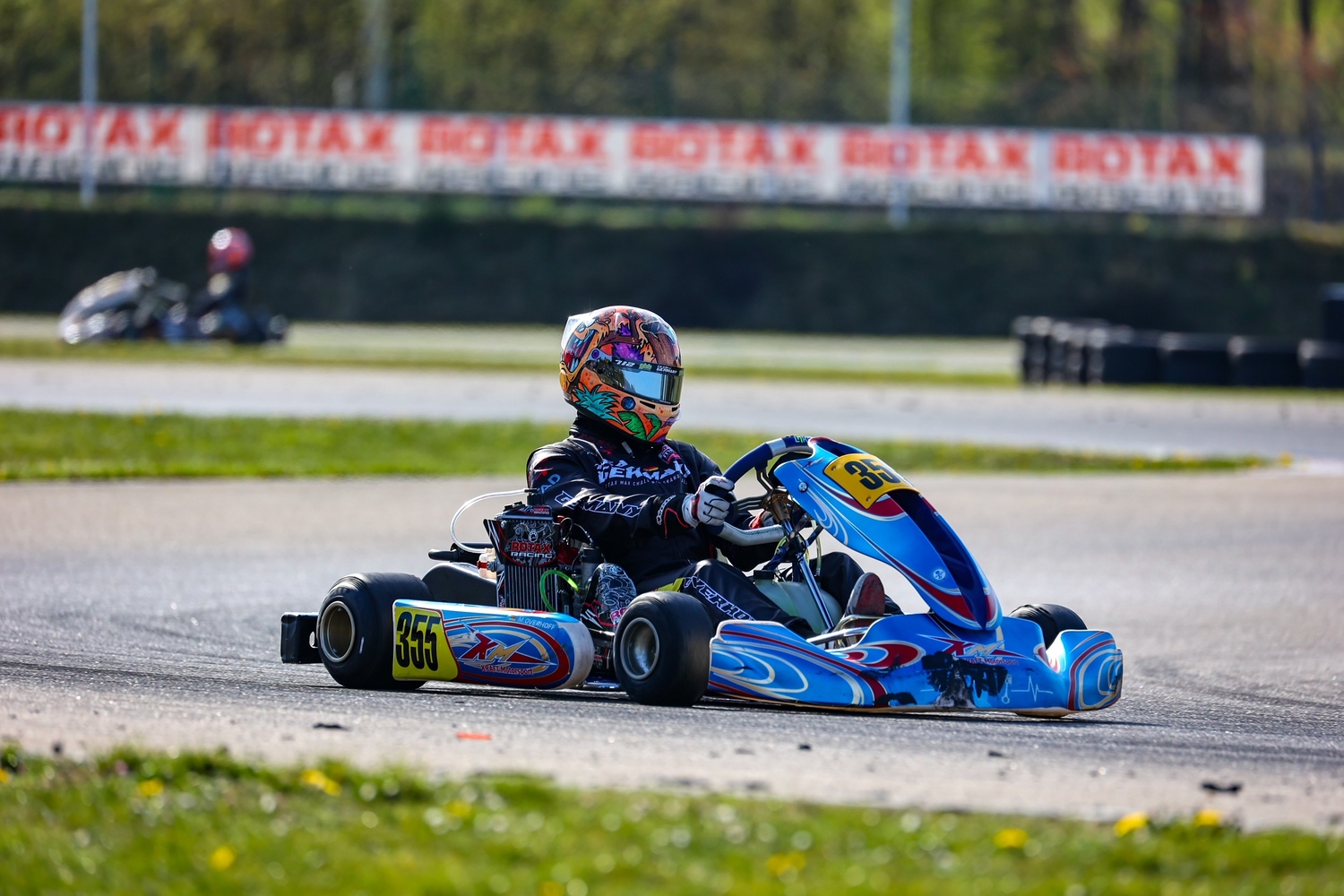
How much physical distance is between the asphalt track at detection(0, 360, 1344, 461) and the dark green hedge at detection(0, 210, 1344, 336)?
35.5 ft

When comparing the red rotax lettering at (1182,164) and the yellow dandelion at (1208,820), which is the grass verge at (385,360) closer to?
the red rotax lettering at (1182,164)

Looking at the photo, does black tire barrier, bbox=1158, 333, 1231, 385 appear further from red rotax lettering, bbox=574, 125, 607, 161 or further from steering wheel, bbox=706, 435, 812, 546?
steering wheel, bbox=706, 435, 812, 546

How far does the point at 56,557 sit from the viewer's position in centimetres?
848

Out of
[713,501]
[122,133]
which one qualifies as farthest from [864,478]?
[122,133]

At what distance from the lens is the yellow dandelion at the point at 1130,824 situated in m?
3.46

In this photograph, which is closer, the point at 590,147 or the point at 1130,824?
the point at 1130,824

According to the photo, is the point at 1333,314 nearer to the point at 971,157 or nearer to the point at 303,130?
the point at 971,157

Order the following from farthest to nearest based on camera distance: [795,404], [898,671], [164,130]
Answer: [164,130] < [795,404] < [898,671]

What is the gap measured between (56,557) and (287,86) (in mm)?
26768

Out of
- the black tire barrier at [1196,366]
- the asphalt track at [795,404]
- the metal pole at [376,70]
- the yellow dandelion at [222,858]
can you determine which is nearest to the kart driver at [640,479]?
the yellow dandelion at [222,858]

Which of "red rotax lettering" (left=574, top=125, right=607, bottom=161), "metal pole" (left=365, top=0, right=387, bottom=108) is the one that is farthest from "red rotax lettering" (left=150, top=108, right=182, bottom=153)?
"red rotax lettering" (left=574, top=125, right=607, bottom=161)

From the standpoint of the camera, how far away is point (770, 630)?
508 centimetres

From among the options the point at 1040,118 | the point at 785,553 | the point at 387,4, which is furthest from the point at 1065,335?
the point at 387,4

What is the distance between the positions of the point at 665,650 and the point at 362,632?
108 cm
